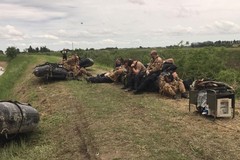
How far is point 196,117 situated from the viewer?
10289mm

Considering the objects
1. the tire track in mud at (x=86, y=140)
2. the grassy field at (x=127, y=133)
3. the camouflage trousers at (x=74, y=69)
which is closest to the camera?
the grassy field at (x=127, y=133)

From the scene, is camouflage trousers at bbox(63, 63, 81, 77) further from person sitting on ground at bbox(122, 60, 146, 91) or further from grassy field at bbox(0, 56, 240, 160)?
grassy field at bbox(0, 56, 240, 160)

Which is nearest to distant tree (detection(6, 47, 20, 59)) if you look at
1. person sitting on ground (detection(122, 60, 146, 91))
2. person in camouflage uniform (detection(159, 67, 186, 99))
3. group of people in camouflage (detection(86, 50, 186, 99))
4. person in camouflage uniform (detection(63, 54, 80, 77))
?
person in camouflage uniform (detection(63, 54, 80, 77))

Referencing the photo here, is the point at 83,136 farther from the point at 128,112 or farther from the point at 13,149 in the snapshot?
the point at 128,112

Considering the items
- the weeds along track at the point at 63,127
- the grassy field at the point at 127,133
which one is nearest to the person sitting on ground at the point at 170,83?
the grassy field at the point at 127,133

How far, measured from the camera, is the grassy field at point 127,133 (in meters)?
7.75

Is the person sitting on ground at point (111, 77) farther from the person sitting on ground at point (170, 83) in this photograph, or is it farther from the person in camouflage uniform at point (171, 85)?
the person in camouflage uniform at point (171, 85)

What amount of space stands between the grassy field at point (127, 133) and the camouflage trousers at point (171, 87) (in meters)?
0.30

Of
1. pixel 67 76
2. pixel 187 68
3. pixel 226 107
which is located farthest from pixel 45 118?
pixel 187 68

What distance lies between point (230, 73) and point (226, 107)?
1295 cm

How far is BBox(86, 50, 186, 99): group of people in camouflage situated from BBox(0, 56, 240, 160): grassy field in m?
0.48

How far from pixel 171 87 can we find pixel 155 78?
1017 mm

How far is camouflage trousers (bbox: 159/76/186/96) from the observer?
43.3 feet

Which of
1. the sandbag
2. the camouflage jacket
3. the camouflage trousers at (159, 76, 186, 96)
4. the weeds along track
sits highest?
the camouflage jacket
